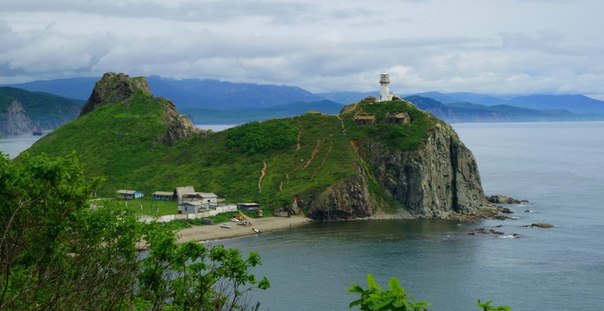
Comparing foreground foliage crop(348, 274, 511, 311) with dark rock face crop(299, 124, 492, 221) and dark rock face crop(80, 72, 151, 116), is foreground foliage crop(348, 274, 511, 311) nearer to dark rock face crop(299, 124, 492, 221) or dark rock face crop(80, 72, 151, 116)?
dark rock face crop(299, 124, 492, 221)

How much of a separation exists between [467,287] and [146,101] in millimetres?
119864

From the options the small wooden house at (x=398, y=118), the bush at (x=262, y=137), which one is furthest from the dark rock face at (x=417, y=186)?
the bush at (x=262, y=137)

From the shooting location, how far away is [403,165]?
409 feet

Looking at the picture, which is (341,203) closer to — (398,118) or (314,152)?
(314,152)

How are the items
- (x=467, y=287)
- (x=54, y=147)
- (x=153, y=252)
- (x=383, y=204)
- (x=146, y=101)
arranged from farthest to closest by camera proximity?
(x=146, y=101) < (x=54, y=147) < (x=383, y=204) < (x=467, y=287) < (x=153, y=252)

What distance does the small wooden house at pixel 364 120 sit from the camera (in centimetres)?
13775

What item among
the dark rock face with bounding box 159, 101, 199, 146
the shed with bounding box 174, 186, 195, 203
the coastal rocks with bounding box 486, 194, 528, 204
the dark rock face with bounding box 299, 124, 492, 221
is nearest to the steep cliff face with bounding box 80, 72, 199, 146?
the dark rock face with bounding box 159, 101, 199, 146

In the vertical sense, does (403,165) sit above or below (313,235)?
above

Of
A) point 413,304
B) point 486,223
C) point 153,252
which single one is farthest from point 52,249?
point 486,223

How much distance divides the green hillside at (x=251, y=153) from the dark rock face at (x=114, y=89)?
19.4 metres

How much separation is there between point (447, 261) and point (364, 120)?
56.2m

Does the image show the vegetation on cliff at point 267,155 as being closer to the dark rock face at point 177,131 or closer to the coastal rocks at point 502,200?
the dark rock face at point 177,131

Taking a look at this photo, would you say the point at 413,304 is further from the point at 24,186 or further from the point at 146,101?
the point at 146,101

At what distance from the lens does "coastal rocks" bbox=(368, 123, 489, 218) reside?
122312 millimetres
